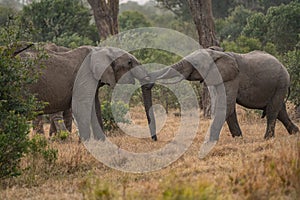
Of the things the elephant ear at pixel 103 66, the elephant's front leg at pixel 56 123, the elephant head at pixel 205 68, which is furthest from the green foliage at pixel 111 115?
the elephant head at pixel 205 68

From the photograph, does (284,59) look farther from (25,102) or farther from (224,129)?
(25,102)

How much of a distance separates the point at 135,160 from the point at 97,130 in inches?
89.2

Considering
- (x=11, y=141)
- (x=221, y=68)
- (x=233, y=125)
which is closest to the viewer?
(x=11, y=141)

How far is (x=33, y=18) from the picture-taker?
22.9 metres

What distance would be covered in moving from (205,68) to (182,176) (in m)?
2.99

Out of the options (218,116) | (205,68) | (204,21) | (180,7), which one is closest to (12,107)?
(205,68)

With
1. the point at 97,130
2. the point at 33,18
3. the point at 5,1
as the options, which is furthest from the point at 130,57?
the point at 5,1

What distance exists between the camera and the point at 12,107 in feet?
21.5

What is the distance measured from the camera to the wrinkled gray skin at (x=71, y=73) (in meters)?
8.95

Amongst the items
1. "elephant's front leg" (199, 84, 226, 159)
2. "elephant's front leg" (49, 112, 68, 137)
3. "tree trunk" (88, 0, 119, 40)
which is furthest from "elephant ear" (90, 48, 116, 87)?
"tree trunk" (88, 0, 119, 40)

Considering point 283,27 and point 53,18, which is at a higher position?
point 53,18

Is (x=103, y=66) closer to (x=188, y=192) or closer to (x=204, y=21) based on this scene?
(x=204, y=21)

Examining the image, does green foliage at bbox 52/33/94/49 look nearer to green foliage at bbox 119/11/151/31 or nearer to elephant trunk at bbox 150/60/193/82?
green foliage at bbox 119/11/151/31

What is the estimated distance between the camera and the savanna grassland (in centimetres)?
482
